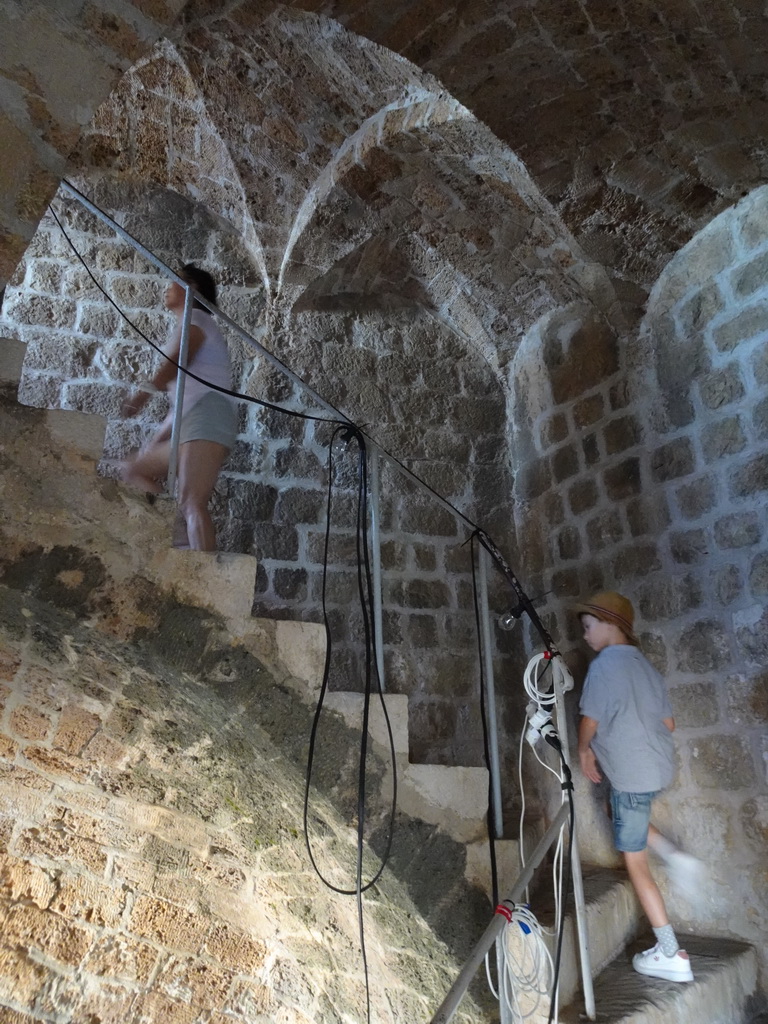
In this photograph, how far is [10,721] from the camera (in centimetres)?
297

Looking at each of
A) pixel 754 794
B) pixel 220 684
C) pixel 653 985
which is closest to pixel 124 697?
pixel 220 684

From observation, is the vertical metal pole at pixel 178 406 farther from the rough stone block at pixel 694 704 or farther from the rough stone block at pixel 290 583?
the rough stone block at pixel 694 704

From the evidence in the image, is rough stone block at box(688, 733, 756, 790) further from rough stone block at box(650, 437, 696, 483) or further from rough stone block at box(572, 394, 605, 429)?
rough stone block at box(572, 394, 605, 429)

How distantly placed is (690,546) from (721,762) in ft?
2.81

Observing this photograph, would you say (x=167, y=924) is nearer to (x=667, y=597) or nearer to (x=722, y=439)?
(x=667, y=597)

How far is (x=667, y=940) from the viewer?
8.80ft

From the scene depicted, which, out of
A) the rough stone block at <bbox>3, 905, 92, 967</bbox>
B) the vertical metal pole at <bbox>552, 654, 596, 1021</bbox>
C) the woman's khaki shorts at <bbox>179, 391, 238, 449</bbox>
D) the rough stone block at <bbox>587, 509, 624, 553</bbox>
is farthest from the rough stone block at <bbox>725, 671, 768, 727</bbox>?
the rough stone block at <bbox>3, 905, 92, 967</bbox>

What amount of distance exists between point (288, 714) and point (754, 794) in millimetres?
1766

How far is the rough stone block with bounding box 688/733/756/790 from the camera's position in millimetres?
2947

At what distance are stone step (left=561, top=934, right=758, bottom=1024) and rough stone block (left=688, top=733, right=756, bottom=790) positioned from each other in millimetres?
557

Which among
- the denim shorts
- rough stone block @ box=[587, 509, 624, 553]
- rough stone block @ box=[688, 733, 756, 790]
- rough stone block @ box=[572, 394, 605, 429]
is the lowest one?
the denim shorts

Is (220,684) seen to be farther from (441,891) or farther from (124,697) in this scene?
(441,891)

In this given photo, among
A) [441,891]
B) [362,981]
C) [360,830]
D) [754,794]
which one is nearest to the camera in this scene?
[360,830]

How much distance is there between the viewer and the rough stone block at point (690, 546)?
322 centimetres
